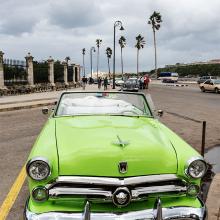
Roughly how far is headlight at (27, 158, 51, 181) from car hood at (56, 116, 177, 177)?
138 mm

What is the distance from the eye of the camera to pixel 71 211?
396cm

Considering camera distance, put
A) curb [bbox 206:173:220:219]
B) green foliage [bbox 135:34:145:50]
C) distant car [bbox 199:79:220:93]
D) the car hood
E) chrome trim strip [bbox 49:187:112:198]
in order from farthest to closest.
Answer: green foliage [bbox 135:34:145:50]
distant car [bbox 199:79:220:93]
curb [bbox 206:173:220:219]
the car hood
chrome trim strip [bbox 49:187:112:198]

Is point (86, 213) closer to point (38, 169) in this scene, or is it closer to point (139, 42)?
A: point (38, 169)

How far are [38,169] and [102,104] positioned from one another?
2.37 meters

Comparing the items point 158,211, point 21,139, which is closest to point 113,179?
point 158,211

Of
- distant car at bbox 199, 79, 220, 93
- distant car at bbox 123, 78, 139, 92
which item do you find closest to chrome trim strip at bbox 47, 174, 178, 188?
distant car at bbox 199, 79, 220, 93

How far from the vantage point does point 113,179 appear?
400 cm

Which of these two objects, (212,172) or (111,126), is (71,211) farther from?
(212,172)

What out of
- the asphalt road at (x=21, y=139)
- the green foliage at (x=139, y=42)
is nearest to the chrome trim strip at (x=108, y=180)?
the asphalt road at (x=21, y=139)

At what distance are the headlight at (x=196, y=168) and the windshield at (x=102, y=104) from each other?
75.2 inches

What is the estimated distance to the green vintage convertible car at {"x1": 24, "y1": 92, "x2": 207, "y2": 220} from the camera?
13.0 feet

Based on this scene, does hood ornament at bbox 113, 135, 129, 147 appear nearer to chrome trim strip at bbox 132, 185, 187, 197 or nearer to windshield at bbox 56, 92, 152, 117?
chrome trim strip at bbox 132, 185, 187, 197

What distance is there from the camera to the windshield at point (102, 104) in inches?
240

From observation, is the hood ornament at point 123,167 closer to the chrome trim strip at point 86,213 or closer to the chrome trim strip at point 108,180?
the chrome trim strip at point 108,180
